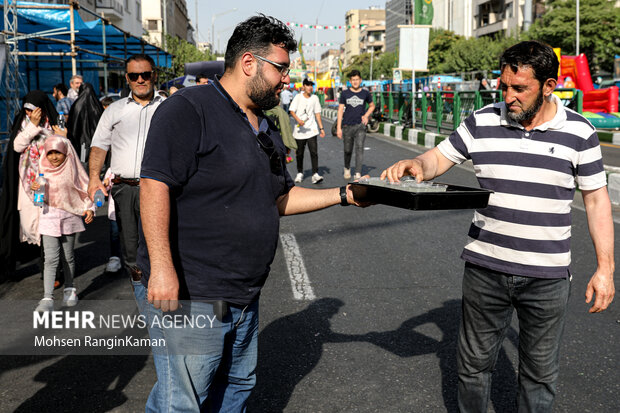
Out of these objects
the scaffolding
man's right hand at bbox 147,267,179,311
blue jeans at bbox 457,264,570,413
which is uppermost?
the scaffolding

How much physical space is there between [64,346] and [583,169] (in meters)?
3.50

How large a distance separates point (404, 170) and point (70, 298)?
11.3 ft

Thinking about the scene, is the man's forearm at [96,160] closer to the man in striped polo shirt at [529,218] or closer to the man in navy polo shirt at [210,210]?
the man in navy polo shirt at [210,210]

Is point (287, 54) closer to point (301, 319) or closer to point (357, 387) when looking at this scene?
point (357, 387)

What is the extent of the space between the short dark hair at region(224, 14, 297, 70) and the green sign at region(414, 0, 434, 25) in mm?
19868

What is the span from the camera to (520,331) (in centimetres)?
283

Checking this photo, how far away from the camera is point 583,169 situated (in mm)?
2686

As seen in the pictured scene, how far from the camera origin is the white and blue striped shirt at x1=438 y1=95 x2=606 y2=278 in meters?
2.66

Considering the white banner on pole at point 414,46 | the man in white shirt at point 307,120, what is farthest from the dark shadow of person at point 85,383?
the white banner on pole at point 414,46

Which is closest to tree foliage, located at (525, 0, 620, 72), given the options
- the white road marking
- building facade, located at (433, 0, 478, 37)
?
building facade, located at (433, 0, 478, 37)

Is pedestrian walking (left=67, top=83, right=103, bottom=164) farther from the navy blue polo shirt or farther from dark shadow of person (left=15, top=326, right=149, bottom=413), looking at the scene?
the navy blue polo shirt

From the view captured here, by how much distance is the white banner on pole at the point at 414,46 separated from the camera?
21.1 metres

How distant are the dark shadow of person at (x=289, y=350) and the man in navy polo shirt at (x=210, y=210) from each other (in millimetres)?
1201

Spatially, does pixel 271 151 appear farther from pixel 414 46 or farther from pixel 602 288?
pixel 414 46
